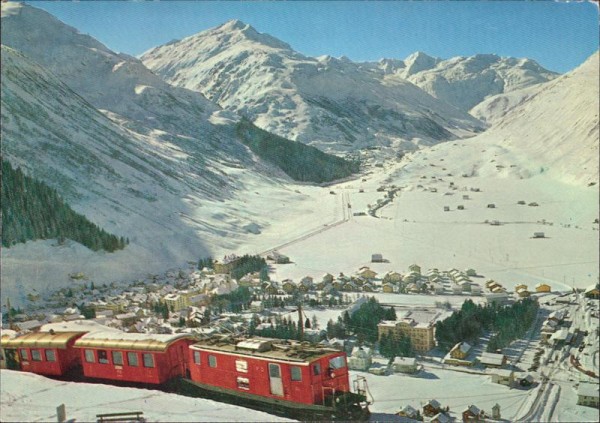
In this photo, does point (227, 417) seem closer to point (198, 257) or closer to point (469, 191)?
point (198, 257)

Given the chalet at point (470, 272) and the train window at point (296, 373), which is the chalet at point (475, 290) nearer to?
the chalet at point (470, 272)

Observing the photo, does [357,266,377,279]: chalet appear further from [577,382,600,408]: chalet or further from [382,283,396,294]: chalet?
[577,382,600,408]: chalet

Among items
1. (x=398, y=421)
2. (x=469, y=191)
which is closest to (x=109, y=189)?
(x=469, y=191)

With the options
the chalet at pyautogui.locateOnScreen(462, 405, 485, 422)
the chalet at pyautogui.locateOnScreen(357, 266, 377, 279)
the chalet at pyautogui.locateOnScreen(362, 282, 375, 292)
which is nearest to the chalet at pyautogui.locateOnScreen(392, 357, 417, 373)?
the chalet at pyautogui.locateOnScreen(462, 405, 485, 422)

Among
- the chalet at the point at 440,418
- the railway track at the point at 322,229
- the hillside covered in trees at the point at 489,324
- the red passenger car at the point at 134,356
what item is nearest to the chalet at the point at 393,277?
the hillside covered in trees at the point at 489,324

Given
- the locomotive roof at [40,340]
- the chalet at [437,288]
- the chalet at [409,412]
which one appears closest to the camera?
the locomotive roof at [40,340]
